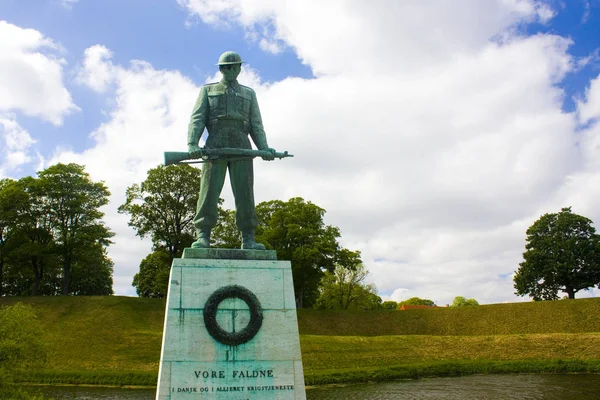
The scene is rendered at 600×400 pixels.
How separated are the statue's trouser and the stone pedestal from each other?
117 centimetres

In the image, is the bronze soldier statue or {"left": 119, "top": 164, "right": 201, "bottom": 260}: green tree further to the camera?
{"left": 119, "top": 164, "right": 201, "bottom": 260}: green tree

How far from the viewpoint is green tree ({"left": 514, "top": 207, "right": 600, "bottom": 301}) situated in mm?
48812

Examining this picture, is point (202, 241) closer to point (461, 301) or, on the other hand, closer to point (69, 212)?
point (69, 212)

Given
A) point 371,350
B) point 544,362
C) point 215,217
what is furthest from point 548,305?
point 215,217

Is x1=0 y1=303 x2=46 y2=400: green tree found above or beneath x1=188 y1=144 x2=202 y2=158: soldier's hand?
beneath

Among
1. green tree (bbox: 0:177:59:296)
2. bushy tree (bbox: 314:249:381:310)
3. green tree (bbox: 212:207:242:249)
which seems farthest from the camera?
bushy tree (bbox: 314:249:381:310)

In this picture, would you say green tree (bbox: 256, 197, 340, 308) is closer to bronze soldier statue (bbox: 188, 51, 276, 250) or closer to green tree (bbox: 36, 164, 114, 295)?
green tree (bbox: 36, 164, 114, 295)

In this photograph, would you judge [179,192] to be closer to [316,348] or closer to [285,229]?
[285,229]

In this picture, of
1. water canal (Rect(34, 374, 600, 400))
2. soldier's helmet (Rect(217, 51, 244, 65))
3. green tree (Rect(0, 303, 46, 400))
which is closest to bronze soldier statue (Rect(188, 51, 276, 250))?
soldier's helmet (Rect(217, 51, 244, 65))

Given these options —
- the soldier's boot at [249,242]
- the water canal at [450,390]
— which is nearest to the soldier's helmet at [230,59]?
the soldier's boot at [249,242]

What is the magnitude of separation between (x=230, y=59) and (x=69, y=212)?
3737 cm

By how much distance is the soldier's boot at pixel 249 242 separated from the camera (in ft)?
30.8

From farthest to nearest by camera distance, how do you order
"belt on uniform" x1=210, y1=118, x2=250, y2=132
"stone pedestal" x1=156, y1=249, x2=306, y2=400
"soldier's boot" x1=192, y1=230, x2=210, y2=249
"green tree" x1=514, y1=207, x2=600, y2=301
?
"green tree" x1=514, y1=207, x2=600, y2=301 → "belt on uniform" x1=210, y1=118, x2=250, y2=132 → "soldier's boot" x1=192, y1=230, x2=210, y2=249 → "stone pedestal" x1=156, y1=249, x2=306, y2=400

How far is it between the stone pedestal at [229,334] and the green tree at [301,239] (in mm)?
34512
